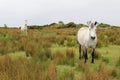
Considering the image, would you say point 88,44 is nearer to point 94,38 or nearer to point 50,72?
point 94,38

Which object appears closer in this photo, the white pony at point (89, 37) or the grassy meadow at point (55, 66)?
the grassy meadow at point (55, 66)

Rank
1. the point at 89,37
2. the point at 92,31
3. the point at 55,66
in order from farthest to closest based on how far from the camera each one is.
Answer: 1. the point at 89,37
2. the point at 92,31
3. the point at 55,66

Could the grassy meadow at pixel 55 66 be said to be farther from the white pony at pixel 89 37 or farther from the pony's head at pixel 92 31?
the pony's head at pixel 92 31

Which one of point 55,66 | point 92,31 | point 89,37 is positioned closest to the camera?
point 55,66

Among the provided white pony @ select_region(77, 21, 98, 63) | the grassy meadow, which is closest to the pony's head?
white pony @ select_region(77, 21, 98, 63)

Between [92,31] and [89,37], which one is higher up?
[92,31]

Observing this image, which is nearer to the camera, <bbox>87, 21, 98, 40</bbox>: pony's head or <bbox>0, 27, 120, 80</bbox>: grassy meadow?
<bbox>0, 27, 120, 80</bbox>: grassy meadow

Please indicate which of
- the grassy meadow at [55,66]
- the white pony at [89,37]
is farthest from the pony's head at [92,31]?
the grassy meadow at [55,66]

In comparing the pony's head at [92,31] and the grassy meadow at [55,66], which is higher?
the pony's head at [92,31]

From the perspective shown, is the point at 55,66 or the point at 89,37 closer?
the point at 55,66

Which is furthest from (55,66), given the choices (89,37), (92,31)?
(89,37)

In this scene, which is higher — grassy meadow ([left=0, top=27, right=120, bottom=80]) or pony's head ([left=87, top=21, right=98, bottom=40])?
pony's head ([left=87, top=21, right=98, bottom=40])

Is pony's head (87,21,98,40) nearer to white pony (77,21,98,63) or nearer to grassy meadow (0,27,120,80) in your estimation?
white pony (77,21,98,63)

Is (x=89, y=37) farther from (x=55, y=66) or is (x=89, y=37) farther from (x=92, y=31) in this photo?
(x=55, y=66)
